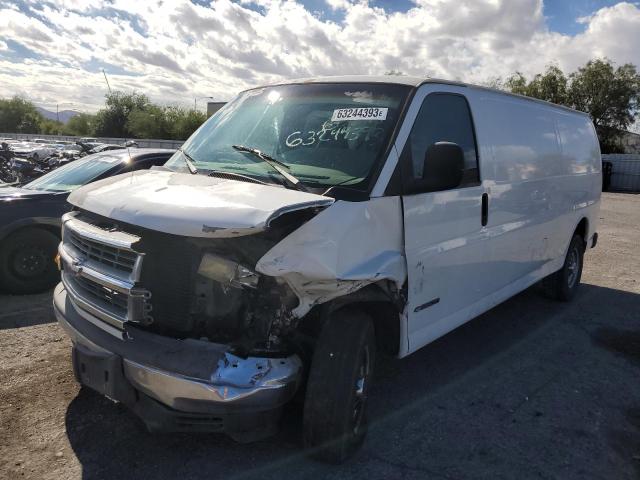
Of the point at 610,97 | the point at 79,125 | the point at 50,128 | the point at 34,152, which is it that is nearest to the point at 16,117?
the point at 50,128

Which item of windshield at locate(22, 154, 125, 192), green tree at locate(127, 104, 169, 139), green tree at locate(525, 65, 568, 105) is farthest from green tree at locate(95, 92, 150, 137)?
windshield at locate(22, 154, 125, 192)

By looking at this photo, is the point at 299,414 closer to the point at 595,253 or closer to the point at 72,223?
the point at 72,223

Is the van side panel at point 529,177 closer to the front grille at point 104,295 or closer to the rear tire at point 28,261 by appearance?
the front grille at point 104,295

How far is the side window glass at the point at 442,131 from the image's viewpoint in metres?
3.38

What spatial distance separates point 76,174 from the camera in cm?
684

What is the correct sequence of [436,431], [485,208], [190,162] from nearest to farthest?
[436,431]
[190,162]
[485,208]

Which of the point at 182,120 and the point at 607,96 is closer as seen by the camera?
the point at 607,96

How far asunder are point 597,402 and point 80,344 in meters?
3.66

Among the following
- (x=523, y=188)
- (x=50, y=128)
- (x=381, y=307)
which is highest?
(x=50, y=128)

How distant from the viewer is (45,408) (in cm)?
354

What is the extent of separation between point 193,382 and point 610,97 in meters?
46.7

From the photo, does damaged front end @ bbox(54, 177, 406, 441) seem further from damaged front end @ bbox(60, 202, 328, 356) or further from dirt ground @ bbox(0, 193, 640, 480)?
dirt ground @ bbox(0, 193, 640, 480)

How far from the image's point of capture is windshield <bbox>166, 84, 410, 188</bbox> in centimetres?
321

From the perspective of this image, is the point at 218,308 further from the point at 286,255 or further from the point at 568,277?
the point at 568,277
